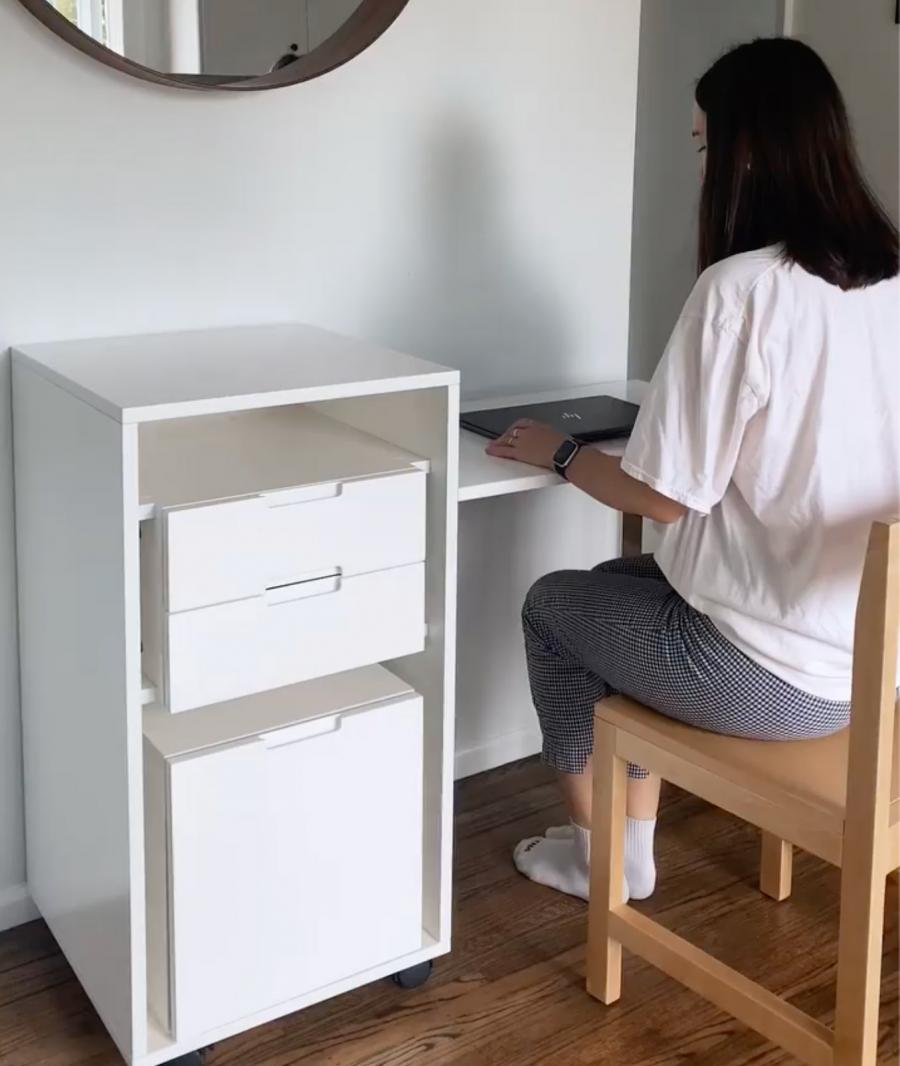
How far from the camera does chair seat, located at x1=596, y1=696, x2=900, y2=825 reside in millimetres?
1531

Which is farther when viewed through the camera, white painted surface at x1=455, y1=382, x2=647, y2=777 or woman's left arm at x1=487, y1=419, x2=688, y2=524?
white painted surface at x1=455, y1=382, x2=647, y2=777

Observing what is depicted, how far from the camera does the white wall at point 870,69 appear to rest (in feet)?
8.23

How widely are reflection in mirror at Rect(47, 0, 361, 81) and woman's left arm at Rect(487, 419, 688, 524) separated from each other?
1.94 ft

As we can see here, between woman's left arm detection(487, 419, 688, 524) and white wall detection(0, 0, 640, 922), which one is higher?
white wall detection(0, 0, 640, 922)

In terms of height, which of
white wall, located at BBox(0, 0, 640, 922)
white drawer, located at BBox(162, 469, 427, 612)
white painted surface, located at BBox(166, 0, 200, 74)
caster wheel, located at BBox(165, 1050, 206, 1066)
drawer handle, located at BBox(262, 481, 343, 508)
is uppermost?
white painted surface, located at BBox(166, 0, 200, 74)

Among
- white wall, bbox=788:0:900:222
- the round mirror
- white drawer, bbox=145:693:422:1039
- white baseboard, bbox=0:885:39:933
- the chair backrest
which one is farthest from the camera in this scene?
white wall, bbox=788:0:900:222

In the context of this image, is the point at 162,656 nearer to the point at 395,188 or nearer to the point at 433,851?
the point at 433,851

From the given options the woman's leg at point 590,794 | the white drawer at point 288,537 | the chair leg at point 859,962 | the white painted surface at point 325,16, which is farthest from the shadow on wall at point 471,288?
the chair leg at point 859,962

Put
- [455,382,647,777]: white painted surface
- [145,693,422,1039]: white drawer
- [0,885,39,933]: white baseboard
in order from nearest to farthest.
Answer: [145,693,422,1039]: white drawer < [0,885,39,933]: white baseboard < [455,382,647,777]: white painted surface

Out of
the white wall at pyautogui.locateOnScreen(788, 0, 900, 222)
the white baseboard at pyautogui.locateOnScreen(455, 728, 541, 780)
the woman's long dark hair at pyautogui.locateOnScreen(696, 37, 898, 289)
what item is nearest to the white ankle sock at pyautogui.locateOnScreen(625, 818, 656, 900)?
the white baseboard at pyautogui.locateOnScreen(455, 728, 541, 780)

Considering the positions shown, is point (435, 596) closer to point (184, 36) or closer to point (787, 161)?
point (787, 161)

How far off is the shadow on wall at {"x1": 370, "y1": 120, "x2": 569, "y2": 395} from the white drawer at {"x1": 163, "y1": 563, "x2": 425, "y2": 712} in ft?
1.86

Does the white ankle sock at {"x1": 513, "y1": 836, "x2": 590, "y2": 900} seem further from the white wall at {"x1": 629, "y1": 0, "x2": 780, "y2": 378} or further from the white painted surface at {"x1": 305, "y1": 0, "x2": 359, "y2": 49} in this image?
the white wall at {"x1": 629, "y1": 0, "x2": 780, "y2": 378}

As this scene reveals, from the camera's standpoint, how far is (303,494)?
153 cm
